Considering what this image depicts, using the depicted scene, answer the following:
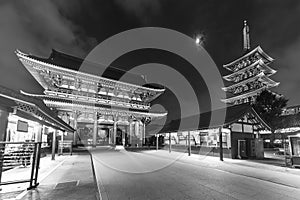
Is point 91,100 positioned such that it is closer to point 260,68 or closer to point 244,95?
point 244,95

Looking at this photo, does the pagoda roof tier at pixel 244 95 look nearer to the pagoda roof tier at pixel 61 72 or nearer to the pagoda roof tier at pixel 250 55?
the pagoda roof tier at pixel 250 55

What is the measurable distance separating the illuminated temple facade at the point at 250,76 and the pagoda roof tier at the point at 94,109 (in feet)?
58.9

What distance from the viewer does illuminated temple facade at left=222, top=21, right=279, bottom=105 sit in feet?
97.7

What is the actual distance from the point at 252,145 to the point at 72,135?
1913 centimetres

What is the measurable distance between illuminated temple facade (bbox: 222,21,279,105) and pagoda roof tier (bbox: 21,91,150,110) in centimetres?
2002

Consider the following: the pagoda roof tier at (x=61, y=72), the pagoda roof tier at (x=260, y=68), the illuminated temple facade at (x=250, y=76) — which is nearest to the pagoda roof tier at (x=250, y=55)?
the illuminated temple facade at (x=250, y=76)

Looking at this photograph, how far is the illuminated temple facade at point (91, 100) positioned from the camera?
18.4 metres

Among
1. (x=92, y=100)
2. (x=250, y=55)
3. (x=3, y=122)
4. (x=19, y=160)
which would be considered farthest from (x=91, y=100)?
(x=250, y=55)

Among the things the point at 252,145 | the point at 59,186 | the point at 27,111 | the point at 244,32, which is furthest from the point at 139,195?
the point at 244,32

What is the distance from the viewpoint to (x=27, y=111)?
4.62 meters

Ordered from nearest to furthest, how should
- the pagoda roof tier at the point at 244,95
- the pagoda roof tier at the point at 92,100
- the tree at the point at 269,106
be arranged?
the pagoda roof tier at the point at 92,100 → the tree at the point at 269,106 → the pagoda roof tier at the point at 244,95

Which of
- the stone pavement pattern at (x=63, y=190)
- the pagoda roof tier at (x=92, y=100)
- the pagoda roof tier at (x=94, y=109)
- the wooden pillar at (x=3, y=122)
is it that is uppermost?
the pagoda roof tier at (x=92, y=100)

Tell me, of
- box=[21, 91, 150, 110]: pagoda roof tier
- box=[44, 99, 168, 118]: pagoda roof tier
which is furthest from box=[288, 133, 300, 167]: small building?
box=[21, 91, 150, 110]: pagoda roof tier

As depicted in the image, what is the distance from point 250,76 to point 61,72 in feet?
106
